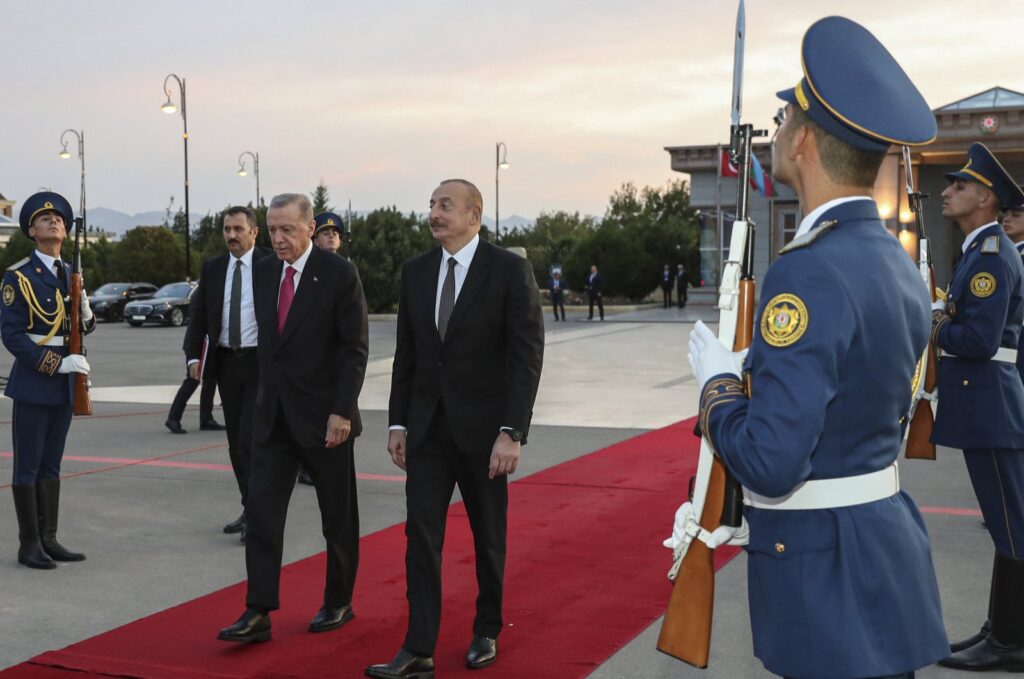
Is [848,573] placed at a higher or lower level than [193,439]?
higher

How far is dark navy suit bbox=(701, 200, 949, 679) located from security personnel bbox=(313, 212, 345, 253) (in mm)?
7765

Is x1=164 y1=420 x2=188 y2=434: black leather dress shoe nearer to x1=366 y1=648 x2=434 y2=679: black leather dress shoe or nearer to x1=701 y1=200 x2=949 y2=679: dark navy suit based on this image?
x1=366 y1=648 x2=434 y2=679: black leather dress shoe

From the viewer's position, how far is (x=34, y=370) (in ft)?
21.1

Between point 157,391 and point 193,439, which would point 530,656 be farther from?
point 157,391

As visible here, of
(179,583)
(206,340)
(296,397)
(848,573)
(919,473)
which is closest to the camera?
(848,573)

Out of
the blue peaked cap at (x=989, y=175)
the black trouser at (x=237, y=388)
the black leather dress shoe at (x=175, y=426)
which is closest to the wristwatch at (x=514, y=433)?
the blue peaked cap at (x=989, y=175)

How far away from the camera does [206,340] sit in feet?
25.8

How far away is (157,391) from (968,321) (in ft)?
41.5

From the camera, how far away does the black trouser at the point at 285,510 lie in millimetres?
5020

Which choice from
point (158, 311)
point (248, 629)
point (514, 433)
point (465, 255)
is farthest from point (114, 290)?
point (514, 433)

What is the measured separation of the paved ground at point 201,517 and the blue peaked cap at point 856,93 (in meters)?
2.81

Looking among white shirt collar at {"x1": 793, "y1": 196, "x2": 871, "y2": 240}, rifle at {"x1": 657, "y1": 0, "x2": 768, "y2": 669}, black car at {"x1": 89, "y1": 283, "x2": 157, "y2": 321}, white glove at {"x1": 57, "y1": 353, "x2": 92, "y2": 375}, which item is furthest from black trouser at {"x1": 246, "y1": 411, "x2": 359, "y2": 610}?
black car at {"x1": 89, "y1": 283, "x2": 157, "y2": 321}

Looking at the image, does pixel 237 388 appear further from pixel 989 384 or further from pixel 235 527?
pixel 989 384

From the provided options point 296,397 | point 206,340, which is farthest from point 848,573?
point 206,340
